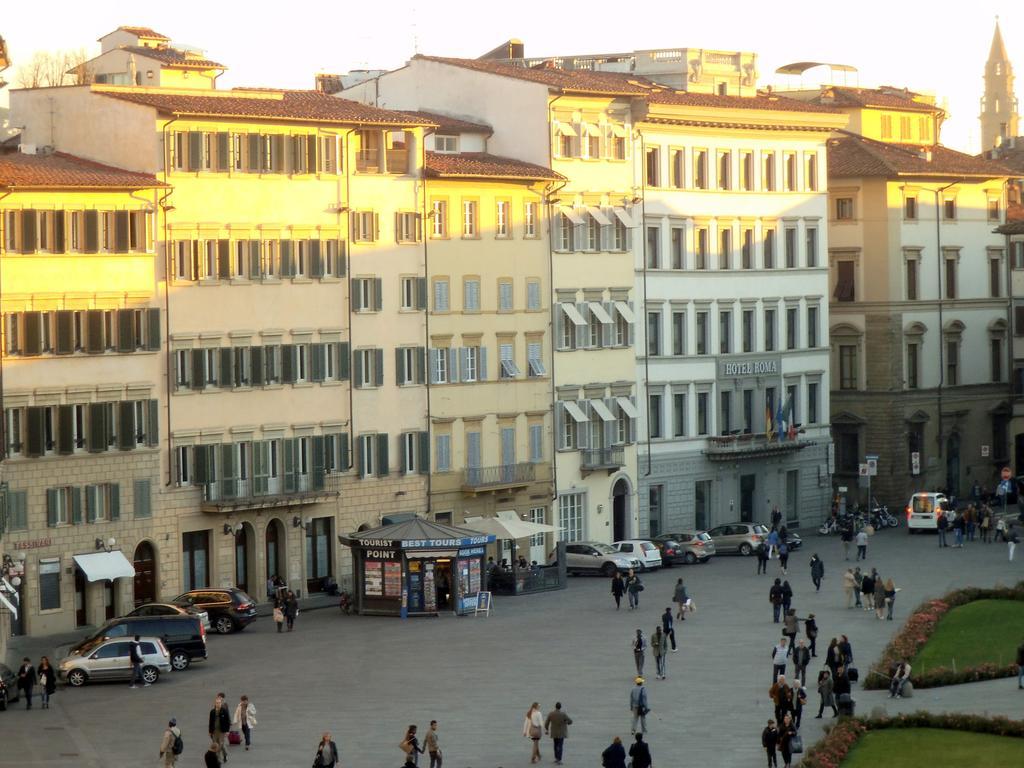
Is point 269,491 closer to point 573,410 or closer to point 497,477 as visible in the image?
point 497,477

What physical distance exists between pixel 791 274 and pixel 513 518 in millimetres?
23825

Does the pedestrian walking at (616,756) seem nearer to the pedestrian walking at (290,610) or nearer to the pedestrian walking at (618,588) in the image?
the pedestrian walking at (290,610)

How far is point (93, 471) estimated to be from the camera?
7762cm

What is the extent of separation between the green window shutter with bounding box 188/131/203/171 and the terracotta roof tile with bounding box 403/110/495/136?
13765mm

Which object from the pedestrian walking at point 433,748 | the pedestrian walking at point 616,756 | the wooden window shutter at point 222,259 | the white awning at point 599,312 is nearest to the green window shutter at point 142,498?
the wooden window shutter at point 222,259

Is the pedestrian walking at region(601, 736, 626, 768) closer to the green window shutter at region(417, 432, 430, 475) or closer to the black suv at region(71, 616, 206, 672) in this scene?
the black suv at region(71, 616, 206, 672)

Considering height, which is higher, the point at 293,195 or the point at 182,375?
the point at 293,195

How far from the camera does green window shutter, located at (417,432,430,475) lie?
89.9m

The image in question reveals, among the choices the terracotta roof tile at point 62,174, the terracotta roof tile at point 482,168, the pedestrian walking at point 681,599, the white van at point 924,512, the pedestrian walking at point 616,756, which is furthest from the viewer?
the white van at point 924,512

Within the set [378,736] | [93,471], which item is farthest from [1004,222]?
[378,736]

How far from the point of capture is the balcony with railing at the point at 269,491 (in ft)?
268

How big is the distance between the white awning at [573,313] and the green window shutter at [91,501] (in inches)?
994

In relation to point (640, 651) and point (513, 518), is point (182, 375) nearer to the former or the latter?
point (513, 518)

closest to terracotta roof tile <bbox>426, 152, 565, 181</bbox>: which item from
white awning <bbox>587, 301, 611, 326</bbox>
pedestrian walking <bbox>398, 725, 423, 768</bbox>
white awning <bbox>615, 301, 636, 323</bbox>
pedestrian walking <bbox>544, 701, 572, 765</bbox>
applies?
white awning <bbox>587, 301, 611, 326</bbox>
